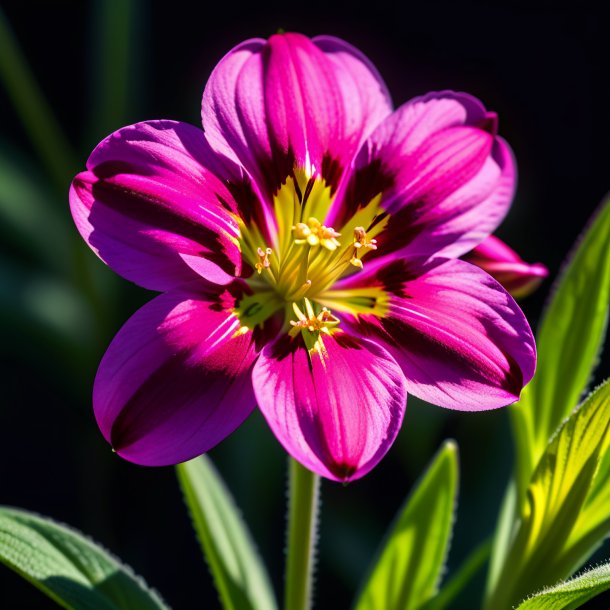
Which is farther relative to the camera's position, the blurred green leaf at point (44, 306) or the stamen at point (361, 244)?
the blurred green leaf at point (44, 306)

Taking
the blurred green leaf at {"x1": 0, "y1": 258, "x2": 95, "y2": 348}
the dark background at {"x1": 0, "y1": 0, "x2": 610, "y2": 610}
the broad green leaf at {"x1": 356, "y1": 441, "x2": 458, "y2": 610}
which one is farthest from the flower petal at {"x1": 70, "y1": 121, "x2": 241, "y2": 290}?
the blurred green leaf at {"x1": 0, "y1": 258, "x2": 95, "y2": 348}

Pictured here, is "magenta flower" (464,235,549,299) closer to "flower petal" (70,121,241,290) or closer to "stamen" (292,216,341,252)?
"stamen" (292,216,341,252)

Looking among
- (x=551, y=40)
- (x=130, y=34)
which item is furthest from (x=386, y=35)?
(x=130, y=34)

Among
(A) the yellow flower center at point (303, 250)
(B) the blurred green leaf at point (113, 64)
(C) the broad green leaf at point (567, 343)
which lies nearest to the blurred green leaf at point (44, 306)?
(B) the blurred green leaf at point (113, 64)

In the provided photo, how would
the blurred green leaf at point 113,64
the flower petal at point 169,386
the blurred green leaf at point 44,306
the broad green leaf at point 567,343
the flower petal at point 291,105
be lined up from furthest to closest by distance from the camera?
the blurred green leaf at point 113,64 < the blurred green leaf at point 44,306 < the broad green leaf at point 567,343 < the flower petal at point 291,105 < the flower petal at point 169,386

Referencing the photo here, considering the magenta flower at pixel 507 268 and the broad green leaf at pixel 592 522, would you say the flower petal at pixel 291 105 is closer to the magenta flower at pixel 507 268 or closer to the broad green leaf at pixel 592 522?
the magenta flower at pixel 507 268

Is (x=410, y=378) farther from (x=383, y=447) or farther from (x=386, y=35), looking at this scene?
(x=386, y=35)
